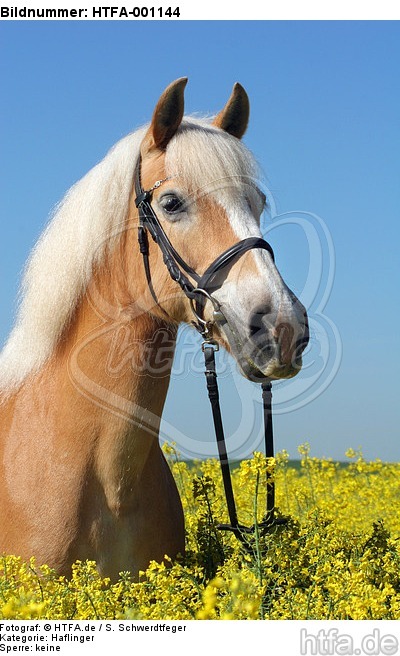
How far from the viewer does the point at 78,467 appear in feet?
12.8

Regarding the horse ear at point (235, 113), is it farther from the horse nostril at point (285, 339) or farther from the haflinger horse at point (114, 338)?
the horse nostril at point (285, 339)

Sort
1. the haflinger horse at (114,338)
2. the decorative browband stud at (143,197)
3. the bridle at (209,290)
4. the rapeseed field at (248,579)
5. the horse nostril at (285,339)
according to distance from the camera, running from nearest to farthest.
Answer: the rapeseed field at (248,579)
the horse nostril at (285,339)
the bridle at (209,290)
the haflinger horse at (114,338)
the decorative browband stud at (143,197)

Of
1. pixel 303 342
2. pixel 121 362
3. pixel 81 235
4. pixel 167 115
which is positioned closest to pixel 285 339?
pixel 303 342

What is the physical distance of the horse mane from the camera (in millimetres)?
4105

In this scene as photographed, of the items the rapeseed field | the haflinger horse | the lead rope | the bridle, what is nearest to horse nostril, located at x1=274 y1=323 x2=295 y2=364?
the haflinger horse

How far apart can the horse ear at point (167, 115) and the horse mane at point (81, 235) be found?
66 millimetres

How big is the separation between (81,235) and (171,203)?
542mm

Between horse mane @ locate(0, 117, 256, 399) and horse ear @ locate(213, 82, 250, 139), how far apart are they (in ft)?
0.69

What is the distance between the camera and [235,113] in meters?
4.50

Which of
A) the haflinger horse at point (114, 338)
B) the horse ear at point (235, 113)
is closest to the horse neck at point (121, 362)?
the haflinger horse at point (114, 338)

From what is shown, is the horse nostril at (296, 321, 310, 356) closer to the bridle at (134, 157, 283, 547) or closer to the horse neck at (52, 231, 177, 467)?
the bridle at (134, 157, 283, 547)

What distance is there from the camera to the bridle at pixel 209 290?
371 cm

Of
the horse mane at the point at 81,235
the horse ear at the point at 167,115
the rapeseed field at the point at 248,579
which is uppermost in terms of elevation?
the horse ear at the point at 167,115
